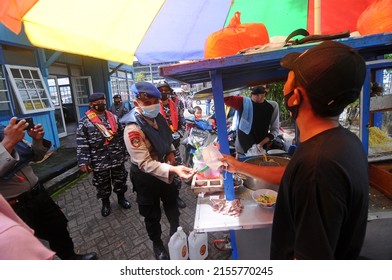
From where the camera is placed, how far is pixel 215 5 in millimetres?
3207

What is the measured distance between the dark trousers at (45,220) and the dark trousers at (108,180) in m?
1.27

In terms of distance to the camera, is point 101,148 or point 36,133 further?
point 101,148

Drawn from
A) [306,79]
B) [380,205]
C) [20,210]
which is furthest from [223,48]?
[20,210]

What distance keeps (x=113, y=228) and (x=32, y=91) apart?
508 centimetres

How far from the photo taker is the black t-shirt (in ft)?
2.70

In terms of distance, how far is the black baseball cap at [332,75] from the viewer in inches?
33.2

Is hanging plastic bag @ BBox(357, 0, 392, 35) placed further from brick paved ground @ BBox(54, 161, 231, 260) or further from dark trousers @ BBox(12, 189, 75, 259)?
dark trousers @ BBox(12, 189, 75, 259)

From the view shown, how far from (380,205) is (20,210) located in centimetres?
318

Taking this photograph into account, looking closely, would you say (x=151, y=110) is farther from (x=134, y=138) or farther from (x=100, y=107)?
(x=100, y=107)

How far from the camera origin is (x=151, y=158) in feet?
7.38

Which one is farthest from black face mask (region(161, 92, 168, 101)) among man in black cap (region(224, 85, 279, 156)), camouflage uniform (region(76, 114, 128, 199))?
man in black cap (region(224, 85, 279, 156))

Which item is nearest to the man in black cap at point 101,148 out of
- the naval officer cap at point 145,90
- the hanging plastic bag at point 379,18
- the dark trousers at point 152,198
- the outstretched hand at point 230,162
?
the dark trousers at point 152,198

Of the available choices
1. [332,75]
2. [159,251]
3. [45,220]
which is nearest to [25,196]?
[45,220]

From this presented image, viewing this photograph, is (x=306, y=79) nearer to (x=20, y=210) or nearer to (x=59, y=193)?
(x=20, y=210)
